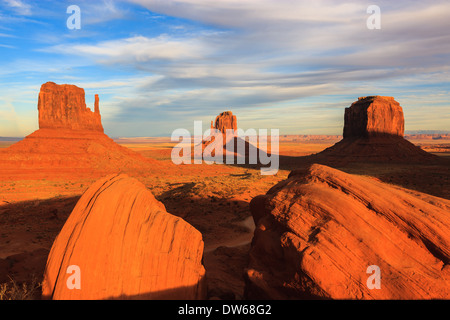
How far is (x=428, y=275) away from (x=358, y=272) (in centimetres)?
154

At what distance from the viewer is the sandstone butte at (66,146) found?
49.2 m

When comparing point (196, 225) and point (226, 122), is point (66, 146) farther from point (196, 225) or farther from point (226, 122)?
point (226, 122)

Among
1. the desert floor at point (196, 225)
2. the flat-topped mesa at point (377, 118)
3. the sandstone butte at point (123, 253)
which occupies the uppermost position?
the flat-topped mesa at point (377, 118)

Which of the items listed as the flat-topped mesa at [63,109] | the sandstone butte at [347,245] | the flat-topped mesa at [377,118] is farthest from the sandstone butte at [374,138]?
the sandstone butte at [347,245]

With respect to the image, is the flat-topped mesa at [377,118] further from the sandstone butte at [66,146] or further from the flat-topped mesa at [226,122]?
the sandstone butte at [66,146]

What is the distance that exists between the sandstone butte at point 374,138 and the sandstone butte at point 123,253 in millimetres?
62922

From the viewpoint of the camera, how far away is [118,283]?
6012 millimetres

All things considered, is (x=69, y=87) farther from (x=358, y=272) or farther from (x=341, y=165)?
(x=358, y=272)

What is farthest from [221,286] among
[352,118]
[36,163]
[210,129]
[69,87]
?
[210,129]

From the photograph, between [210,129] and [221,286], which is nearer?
[221,286]

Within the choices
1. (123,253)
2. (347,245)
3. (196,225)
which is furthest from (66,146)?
(347,245)

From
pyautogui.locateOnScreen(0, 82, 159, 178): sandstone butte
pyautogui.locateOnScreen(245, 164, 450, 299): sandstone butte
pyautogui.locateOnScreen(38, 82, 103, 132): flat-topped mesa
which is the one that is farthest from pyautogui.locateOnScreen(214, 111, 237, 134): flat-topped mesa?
pyautogui.locateOnScreen(245, 164, 450, 299): sandstone butte

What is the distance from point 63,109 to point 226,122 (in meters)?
65.9

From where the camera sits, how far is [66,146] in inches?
2196
